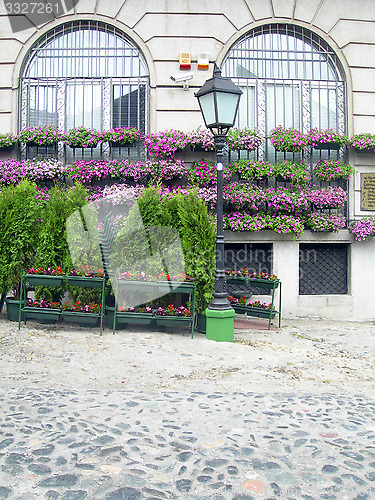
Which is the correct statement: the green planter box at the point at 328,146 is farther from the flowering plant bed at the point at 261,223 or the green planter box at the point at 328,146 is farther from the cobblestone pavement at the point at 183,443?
the cobblestone pavement at the point at 183,443

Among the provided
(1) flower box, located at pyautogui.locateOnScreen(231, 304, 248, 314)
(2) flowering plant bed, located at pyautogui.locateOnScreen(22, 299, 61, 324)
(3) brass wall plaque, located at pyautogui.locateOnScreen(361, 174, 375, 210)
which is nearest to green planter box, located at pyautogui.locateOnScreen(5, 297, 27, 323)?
(2) flowering plant bed, located at pyautogui.locateOnScreen(22, 299, 61, 324)

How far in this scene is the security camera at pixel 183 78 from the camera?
1173cm

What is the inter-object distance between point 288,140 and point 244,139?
115 cm

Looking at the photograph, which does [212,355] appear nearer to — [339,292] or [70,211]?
[70,211]

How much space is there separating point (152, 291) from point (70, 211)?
2.25 metres

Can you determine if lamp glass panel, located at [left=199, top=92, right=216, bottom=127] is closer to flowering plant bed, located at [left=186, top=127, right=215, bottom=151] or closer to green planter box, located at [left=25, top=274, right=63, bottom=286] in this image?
flowering plant bed, located at [left=186, top=127, right=215, bottom=151]

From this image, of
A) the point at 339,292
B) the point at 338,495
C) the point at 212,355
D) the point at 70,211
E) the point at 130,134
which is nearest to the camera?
the point at 338,495

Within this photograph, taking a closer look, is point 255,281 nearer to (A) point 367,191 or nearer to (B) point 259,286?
(B) point 259,286

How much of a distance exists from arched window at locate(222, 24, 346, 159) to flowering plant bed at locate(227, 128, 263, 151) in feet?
2.55

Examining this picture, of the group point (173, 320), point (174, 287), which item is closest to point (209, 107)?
point (174, 287)

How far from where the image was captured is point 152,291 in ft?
27.3

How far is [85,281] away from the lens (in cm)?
813

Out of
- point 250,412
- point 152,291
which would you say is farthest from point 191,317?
point 250,412

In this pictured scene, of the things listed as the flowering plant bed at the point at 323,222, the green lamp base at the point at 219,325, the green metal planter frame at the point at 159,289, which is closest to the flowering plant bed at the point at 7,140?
the green metal planter frame at the point at 159,289
